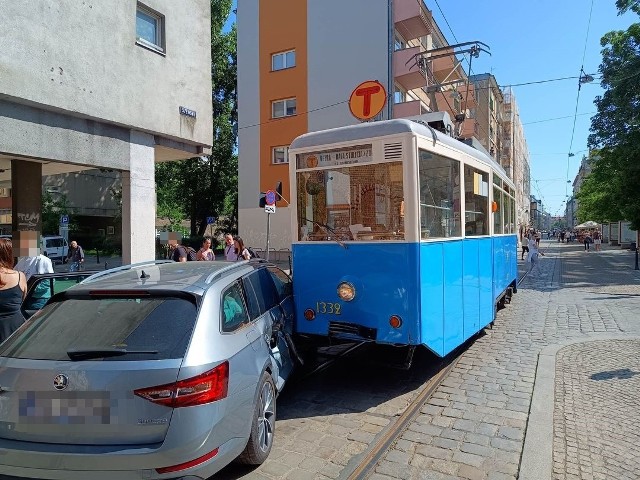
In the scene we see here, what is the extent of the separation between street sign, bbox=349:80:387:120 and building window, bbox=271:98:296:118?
17791 millimetres

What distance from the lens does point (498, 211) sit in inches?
334

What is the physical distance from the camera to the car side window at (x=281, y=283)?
17.5 ft

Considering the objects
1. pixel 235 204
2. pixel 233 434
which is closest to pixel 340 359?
pixel 233 434

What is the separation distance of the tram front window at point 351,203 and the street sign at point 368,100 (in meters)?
3.58

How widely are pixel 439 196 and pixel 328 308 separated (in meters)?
1.84

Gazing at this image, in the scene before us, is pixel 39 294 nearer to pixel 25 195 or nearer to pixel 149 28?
pixel 25 195

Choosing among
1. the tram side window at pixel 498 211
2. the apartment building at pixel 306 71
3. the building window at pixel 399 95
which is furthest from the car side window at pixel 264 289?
the building window at pixel 399 95

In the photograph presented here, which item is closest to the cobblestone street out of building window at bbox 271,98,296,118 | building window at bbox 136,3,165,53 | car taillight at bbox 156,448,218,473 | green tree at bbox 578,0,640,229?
car taillight at bbox 156,448,218,473

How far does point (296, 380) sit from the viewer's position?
18.5 ft


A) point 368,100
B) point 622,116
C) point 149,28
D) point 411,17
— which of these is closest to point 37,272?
point 368,100

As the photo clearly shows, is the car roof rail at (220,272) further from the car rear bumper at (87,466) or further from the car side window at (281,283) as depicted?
the car rear bumper at (87,466)

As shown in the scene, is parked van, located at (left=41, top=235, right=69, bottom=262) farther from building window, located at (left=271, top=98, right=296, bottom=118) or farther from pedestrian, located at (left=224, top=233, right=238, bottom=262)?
pedestrian, located at (left=224, top=233, right=238, bottom=262)

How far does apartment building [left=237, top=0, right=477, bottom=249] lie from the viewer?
2323cm

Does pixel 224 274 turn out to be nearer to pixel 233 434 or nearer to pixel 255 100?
pixel 233 434
